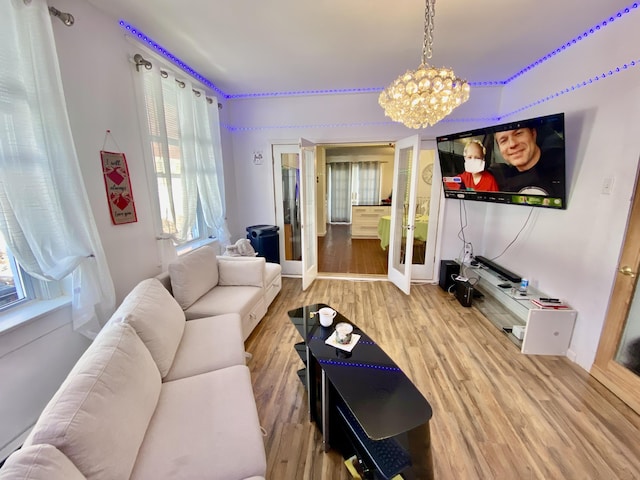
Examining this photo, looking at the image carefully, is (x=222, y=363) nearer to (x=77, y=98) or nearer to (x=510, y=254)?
(x=77, y=98)

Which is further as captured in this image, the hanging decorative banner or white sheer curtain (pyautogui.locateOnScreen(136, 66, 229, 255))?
white sheer curtain (pyautogui.locateOnScreen(136, 66, 229, 255))

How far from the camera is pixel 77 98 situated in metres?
1.81

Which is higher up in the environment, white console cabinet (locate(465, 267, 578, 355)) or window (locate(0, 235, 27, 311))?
window (locate(0, 235, 27, 311))

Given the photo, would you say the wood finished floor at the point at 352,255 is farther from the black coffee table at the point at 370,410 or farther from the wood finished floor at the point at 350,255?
the black coffee table at the point at 370,410

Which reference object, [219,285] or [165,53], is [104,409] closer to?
[219,285]

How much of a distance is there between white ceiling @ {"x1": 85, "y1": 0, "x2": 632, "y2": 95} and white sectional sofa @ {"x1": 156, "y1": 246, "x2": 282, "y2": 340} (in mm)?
1927

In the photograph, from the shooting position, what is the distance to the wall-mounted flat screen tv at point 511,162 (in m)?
2.28

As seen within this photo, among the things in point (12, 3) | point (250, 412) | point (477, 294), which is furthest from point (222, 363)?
point (477, 294)

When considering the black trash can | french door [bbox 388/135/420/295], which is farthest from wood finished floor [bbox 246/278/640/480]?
the black trash can

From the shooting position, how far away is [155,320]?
5.25 ft

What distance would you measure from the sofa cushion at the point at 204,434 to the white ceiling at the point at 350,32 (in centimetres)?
249

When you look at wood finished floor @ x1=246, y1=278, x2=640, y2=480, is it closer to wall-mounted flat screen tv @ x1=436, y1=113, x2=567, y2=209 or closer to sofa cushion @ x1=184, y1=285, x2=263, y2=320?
sofa cushion @ x1=184, y1=285, x2=263, y2=320

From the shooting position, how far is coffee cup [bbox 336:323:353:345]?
1.71 m

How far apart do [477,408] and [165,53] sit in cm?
402
